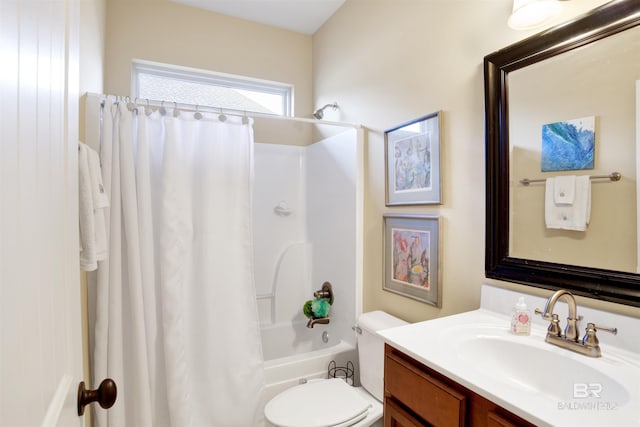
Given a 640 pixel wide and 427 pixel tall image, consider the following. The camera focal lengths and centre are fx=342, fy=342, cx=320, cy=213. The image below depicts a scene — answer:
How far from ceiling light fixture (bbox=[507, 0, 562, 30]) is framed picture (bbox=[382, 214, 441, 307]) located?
815mm

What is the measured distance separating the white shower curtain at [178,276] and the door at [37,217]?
1003 mm

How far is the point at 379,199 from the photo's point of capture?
205 cm

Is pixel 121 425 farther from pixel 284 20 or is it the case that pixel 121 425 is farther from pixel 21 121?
pixel 284 20

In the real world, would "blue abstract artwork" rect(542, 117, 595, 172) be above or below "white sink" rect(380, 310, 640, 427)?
above

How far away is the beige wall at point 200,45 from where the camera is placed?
233 cm

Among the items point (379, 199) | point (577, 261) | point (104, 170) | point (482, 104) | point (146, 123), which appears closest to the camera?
point (577, 261)

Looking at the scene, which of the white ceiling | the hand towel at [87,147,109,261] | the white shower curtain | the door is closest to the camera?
the door

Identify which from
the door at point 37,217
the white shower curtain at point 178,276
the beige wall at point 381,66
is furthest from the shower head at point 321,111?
the door at point 37,217

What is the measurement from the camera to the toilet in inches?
57.9

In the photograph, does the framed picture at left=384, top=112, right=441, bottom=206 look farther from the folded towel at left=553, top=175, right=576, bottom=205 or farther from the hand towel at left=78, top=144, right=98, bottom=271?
the hand towel at left=78, top=144, right=98, bottom=271

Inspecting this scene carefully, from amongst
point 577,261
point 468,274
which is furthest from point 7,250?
point 468,274

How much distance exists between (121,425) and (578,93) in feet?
7.43

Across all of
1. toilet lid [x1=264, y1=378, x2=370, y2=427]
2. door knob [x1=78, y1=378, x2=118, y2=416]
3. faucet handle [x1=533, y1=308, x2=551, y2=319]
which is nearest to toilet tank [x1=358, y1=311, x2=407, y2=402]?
toilet lid [x1=264, y1=378, x2=370, y2=427]

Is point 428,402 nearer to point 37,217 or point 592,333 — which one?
point 592,333
